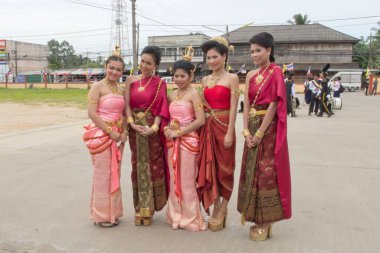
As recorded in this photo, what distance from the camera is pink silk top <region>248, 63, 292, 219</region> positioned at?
10.8 feet

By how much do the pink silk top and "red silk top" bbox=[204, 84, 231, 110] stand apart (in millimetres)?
238

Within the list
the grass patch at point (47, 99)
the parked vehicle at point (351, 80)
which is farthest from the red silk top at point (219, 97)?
the parked vehicle at point (351, 80)

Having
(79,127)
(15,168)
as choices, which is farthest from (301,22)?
(15,168)

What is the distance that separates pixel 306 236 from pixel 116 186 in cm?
176

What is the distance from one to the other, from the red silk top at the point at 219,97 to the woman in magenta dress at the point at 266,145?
0.20 metres

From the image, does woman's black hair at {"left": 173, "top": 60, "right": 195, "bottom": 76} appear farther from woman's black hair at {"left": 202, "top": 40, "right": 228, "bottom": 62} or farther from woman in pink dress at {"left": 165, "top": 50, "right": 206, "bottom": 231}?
woman's black hair at {"left": 202, "top": 40, "right": 228, "bottom": 62}

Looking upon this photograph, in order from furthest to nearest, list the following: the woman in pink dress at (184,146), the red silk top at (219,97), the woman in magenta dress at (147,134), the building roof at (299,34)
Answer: the building roof at (299,34) → the woman in magenta dress at (147,134) → the woman in pink dress at (184,146) → the red silk top at (219,97)

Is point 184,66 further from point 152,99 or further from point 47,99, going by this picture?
point 47,99

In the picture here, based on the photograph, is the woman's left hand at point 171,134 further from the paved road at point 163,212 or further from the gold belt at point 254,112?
the paved road at point 163,212

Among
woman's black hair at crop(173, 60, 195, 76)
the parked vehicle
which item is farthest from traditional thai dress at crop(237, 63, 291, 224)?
the parked vehicle

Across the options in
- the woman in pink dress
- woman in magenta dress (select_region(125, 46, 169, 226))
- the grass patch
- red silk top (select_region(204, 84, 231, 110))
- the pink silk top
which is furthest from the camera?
the grass patch

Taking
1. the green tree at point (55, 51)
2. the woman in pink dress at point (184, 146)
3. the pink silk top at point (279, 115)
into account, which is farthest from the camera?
the green tree at point (55, 51)

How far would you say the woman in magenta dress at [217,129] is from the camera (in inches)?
140

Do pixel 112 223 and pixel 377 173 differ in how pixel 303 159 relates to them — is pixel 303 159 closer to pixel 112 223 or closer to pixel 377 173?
pixel 377 173
